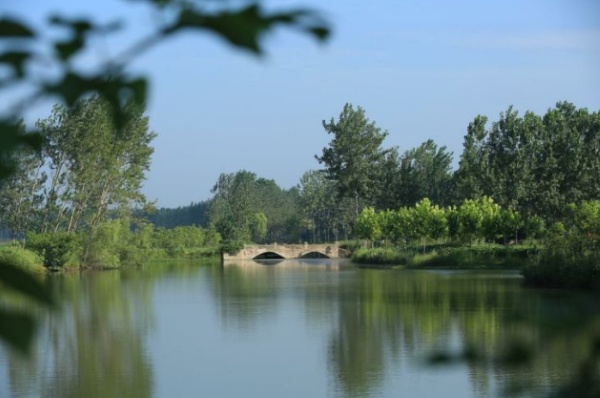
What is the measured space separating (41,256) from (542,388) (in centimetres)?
4124

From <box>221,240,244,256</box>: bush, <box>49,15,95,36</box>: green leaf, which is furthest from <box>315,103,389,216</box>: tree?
<box>49,15,95,36</box>: green leaf

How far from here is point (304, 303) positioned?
2316cm

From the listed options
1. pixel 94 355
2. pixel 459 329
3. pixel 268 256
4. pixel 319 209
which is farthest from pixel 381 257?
pixel 319 209

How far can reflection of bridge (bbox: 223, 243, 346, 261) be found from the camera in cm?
6094

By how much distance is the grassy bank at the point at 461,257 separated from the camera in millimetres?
35750

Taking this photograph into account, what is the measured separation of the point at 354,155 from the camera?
189 feet

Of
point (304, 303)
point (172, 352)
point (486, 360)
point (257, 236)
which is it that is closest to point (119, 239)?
point (304, 303)

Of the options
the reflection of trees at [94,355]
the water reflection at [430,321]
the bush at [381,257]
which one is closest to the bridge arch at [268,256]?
the bush at [381,257]

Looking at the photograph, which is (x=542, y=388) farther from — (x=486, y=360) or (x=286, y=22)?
(x=286, y=22)

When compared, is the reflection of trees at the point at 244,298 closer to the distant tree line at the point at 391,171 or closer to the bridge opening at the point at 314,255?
the distant tree line at the point at 391,171

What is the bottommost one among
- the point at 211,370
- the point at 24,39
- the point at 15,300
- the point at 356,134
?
the point at 211,370

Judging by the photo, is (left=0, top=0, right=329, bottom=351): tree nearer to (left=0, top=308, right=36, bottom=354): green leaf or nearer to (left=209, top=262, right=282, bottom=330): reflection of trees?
(left=0, top=308, right=36, bottom=354): green leaf

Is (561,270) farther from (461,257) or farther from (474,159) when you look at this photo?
(474,159)

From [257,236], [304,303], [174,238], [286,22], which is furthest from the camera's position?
[257,236]
